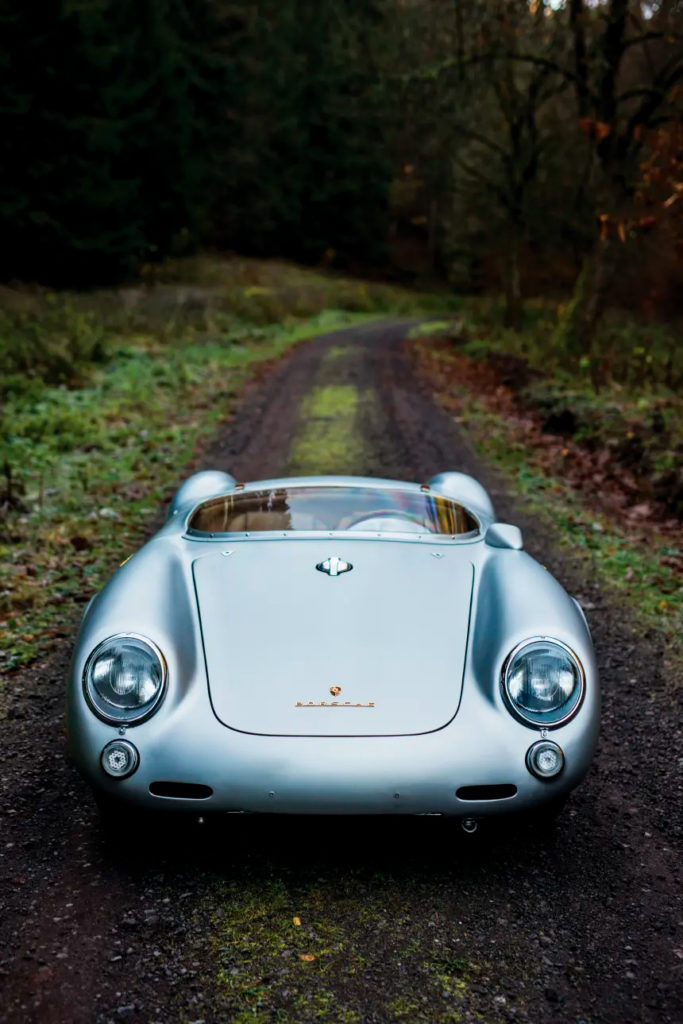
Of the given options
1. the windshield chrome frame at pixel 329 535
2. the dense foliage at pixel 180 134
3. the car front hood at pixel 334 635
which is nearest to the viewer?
the car front hood at pixel 334 635

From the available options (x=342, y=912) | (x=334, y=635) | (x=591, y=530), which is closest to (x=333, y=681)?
(x=334, y=635)

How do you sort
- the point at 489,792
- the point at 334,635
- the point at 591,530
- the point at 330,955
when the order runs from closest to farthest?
1. the point at 330,955
2. the point at 489,792
3. the point at 334,635
4. the point at 591,530

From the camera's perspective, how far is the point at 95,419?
39.9ft

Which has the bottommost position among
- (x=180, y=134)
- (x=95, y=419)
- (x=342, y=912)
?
(x=95, y=419)

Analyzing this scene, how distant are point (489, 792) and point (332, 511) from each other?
5.88ft

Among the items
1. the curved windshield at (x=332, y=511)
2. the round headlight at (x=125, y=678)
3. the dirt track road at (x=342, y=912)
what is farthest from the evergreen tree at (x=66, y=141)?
the dirt track road at (x=342, y=912)

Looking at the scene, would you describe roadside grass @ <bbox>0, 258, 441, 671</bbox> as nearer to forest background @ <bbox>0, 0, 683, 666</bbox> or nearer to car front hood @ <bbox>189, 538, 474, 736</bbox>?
forest background @ <bbox>0, 0, 683, 666</bbox>

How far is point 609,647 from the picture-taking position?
18.6 feet

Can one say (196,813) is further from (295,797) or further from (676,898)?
(676,898)

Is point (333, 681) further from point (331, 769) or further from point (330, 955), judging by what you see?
point (330, 955)

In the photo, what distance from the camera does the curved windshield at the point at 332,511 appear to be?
4.33 m

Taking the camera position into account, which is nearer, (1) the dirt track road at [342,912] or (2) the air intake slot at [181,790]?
(1) the dirt track road at [342,912]

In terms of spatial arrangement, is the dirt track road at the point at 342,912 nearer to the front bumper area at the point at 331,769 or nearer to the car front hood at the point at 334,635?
the front bumper area at the point at 331,769

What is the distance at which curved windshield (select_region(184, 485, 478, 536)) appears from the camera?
14.2 ft
